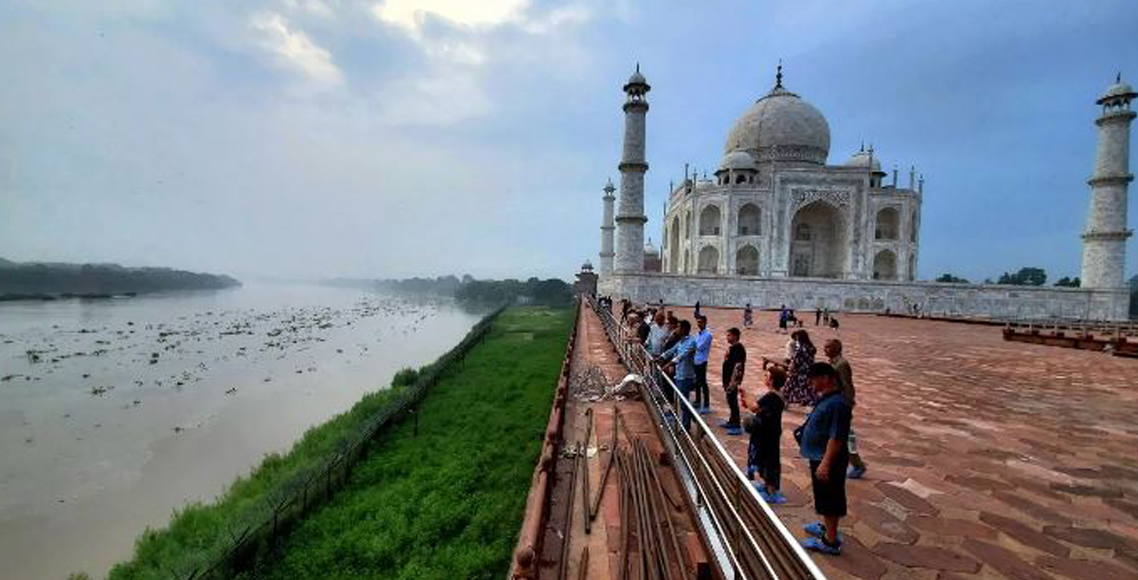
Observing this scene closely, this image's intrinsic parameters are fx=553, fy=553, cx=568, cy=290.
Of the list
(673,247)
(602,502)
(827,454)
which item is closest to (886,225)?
(673,247)

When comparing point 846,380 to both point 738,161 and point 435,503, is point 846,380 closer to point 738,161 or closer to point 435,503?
point 435,503

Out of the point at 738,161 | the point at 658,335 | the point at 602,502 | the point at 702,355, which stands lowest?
the point at 602,502

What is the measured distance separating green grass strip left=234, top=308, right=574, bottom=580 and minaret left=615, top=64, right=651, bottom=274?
2046 cm

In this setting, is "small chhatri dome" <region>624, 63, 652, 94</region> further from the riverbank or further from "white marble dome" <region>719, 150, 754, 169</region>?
the riverbank

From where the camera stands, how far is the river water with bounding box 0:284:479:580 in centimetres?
902

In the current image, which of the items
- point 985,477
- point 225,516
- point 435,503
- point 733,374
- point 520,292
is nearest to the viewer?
point 985,477

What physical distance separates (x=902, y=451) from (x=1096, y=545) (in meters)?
2.07

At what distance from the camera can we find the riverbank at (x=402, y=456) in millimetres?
7234

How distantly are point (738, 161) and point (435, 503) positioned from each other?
36503 millimetres

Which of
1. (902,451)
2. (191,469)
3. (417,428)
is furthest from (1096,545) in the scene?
(191,469)

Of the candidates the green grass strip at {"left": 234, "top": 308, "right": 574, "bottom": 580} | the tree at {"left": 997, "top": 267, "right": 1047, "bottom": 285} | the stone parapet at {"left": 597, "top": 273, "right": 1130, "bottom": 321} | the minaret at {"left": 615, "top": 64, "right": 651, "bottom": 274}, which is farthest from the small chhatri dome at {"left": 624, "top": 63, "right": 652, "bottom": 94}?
the tree at {"left": 997, "top": 267, "right": 1047, "bottom": 285}

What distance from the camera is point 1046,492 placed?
5000 millimetres

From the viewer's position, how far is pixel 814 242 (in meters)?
40.5

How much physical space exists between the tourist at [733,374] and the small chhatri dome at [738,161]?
35.2m
